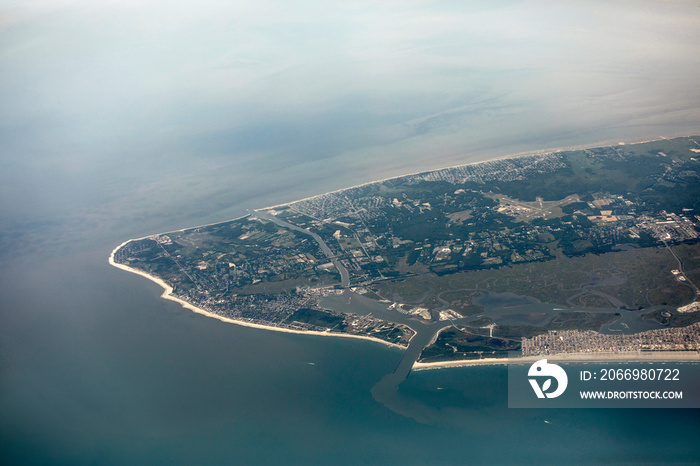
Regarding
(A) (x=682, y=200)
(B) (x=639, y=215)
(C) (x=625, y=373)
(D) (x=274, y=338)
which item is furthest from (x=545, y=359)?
(A) (x=682, y=200)

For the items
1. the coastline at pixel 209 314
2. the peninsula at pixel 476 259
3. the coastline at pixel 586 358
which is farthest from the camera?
the coastline at pixel 209 314

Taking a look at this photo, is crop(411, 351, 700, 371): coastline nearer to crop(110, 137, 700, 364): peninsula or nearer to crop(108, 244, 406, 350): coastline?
crop(110, 137, 700, 364): peninsula

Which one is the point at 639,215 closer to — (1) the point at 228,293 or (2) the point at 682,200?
(2) the point at 682,200

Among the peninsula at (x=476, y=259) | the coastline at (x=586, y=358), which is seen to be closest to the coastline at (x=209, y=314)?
the peninsula at (x=476, y=259)

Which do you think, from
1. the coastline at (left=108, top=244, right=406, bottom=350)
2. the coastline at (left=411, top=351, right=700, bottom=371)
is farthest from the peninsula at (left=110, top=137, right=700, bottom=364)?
the coastline at (left=411, top=351, right=700, bottom=371)

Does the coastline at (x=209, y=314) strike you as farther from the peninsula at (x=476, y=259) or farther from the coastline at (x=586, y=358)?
the coastline at (x=586, y=358)

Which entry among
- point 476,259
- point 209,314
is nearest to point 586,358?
point 476,259

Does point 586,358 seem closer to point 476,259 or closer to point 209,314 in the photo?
point 476,259
